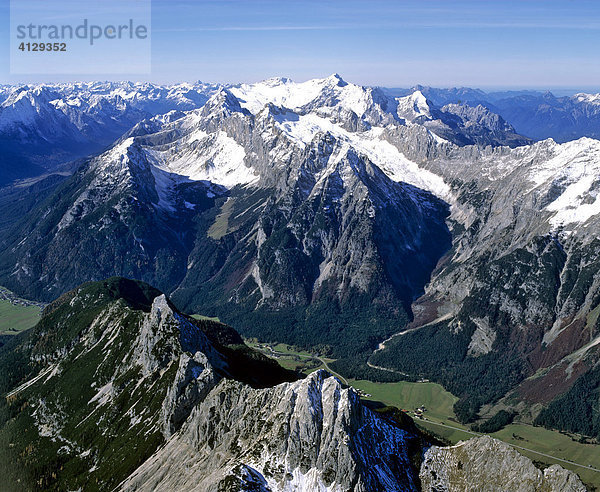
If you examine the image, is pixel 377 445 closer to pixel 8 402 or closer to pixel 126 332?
pixel 126 332

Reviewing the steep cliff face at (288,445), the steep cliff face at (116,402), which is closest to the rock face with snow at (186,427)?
the steep cliff face at (288,445)

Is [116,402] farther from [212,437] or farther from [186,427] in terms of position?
[212,437]

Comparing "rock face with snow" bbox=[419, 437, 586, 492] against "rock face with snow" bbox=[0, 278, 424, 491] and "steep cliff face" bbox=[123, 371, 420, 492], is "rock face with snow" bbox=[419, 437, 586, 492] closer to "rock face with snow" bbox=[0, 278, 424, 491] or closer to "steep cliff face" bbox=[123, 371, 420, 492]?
"rock face with snow" bbox=[0, 278, 424, 491]

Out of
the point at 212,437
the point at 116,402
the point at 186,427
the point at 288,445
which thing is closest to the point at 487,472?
the point at 288,445

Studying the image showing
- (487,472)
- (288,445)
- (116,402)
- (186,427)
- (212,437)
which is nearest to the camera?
(288,445)

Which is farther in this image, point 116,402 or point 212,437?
point 116,402

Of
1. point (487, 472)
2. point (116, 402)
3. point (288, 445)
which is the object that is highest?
point (288, 445)

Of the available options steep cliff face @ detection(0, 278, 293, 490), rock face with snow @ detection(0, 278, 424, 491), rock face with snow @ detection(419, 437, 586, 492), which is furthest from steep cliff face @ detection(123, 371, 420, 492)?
steep cliff face @ detection(0, 278, 293, 490)

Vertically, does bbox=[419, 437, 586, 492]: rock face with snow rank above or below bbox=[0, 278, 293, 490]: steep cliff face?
above

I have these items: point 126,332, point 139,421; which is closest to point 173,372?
point 139,421
